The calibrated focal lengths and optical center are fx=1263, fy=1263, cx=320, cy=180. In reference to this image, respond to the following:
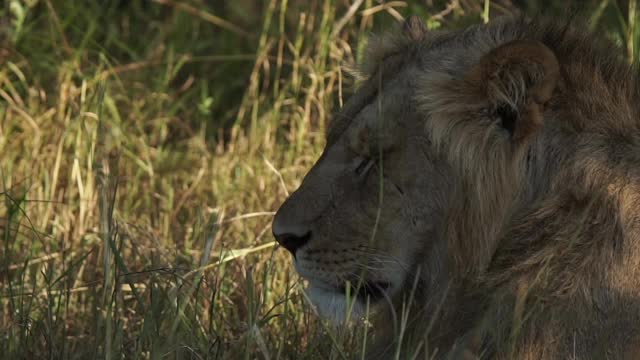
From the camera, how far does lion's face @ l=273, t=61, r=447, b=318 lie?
2.62m

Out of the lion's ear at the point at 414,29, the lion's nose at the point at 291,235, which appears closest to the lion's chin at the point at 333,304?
the lion's nose at the point at 291,235

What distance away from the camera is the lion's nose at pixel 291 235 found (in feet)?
8.83

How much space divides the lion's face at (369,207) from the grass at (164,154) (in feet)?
0.53

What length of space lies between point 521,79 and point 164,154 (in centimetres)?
293

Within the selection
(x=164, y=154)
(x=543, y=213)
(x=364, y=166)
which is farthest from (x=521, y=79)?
(x=164, y=154)

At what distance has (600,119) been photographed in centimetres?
250

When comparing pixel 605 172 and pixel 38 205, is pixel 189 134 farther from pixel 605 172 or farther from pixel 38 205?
pixel 605 172

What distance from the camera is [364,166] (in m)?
2.70

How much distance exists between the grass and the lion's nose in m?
0.17

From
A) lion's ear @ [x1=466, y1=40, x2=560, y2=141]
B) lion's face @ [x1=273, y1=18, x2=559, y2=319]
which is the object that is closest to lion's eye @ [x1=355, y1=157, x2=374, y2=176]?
lion's face @ [x1=273, y1=18, x2=559, y2=319]

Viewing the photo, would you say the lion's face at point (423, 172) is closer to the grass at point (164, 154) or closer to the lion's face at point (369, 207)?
the lion's face at point (369, 207)

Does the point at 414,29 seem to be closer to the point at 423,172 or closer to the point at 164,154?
the point at 423,172

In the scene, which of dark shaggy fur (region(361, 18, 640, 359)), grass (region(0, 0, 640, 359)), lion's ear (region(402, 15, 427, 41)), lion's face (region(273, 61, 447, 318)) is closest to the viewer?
dark shaggy fur (region(361, 18, 640, 359))

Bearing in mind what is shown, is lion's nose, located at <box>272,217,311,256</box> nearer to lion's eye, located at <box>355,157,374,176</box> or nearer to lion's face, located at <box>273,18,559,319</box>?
lion's face, located at <box>273,18,559,319</box>
